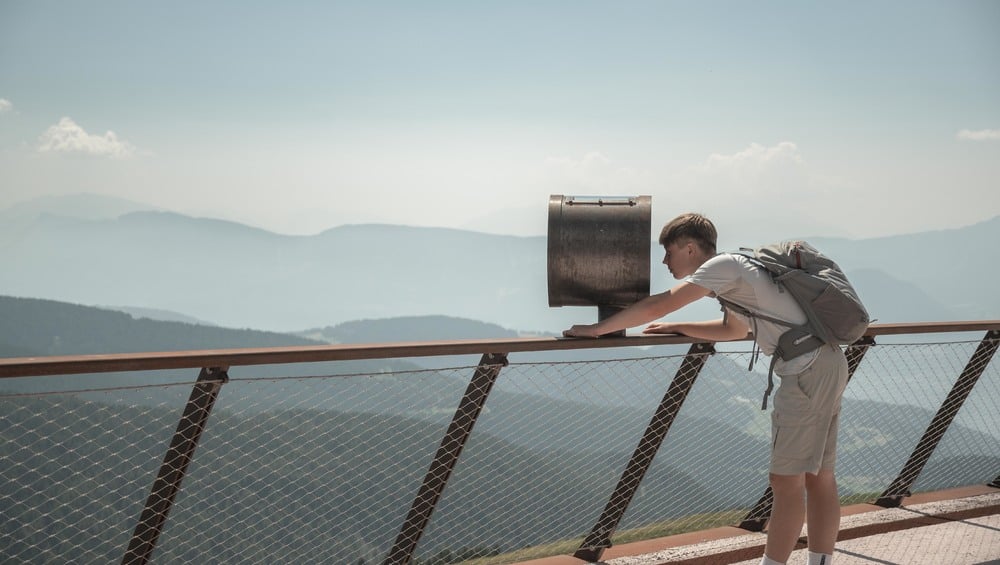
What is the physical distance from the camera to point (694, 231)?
3.17 m

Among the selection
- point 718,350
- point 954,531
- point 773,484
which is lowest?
point 954,531

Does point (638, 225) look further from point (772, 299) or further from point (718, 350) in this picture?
point (718, 350)

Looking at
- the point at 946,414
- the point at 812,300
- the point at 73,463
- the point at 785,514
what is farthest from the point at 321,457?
the point at 812,300

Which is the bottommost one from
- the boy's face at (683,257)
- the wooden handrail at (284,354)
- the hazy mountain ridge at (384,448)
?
the hazy mountain ridge at (384,448)

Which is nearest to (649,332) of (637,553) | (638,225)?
(638,225)

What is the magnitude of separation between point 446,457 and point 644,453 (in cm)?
96

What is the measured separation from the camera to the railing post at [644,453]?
3850 mm

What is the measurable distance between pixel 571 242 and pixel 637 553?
1.44m

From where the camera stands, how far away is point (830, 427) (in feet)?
10.2

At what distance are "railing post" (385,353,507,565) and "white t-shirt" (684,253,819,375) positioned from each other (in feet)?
2.76

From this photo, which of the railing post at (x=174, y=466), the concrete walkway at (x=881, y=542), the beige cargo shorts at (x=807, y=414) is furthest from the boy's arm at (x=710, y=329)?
the railing post at (x=174, y=466)

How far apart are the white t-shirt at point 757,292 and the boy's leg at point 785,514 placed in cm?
38

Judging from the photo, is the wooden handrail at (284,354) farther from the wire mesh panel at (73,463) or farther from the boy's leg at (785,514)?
the boy's leg at (785,514)

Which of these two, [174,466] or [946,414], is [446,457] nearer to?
[174,466]
